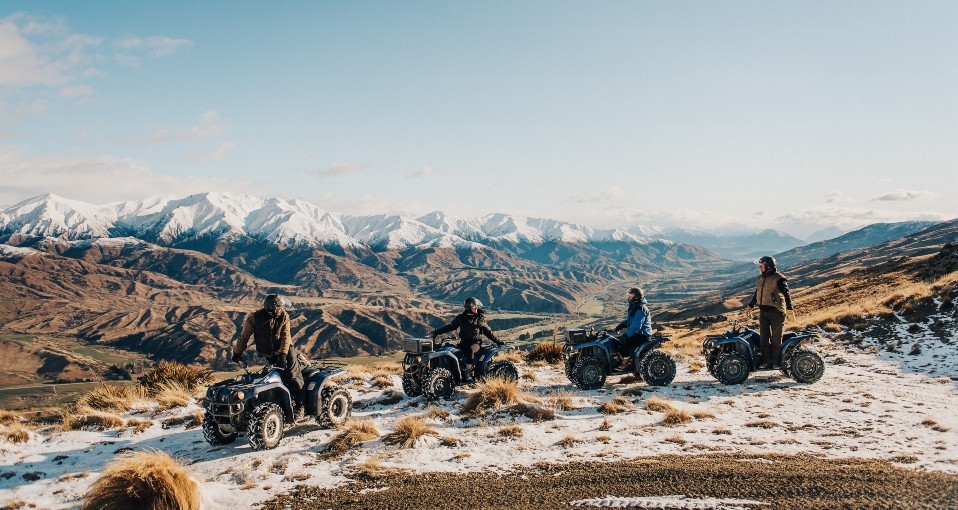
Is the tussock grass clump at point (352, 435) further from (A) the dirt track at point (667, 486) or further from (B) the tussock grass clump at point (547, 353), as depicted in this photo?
(B) the tussock grass clump at point (547, 353)

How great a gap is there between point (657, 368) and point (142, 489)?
34.1ft

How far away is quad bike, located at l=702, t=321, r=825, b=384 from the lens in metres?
11.5

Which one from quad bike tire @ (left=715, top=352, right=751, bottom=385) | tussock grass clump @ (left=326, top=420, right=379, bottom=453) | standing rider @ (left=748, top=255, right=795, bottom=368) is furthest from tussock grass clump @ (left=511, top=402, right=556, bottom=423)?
standing rider @ (left=748, top=255, right=795, bottom=368)

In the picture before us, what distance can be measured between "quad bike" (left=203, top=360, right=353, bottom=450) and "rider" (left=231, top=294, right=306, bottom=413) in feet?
0.48

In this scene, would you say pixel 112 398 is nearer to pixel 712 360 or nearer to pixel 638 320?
pixel 638 320

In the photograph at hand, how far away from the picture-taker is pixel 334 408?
31.8ft

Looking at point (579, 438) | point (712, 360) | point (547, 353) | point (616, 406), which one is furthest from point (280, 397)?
point (547, 353)

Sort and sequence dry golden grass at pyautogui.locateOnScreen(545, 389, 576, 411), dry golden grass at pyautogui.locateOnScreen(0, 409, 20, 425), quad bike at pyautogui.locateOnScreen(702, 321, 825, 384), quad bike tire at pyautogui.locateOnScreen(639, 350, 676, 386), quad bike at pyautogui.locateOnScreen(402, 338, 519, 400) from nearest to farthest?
dry golden grass at pyautogui.locateOnScreen(545, 389, 576, 411) < dry golden grass at pyautogui.locateOnScreen(0, 409, 20, 425) < quad bike at pyautogui.locateOnScreen(402, 338, 519, 400) < quad bike at pyautogui.locateOnScreen(702, 321, 825, 384) < quad bike tire at pyautogui.locateOnScreen(639, 350, 676, 386)

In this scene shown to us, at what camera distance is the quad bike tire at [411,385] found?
1174 cm

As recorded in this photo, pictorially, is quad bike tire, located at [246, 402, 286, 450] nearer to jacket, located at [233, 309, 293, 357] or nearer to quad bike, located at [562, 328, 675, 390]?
jacket, located at [233, 309, 293, 357]

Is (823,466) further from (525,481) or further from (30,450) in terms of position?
(30,450)

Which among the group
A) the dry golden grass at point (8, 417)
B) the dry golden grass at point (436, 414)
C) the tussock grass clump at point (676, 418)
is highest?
the dry golden grass at point (8, 417)

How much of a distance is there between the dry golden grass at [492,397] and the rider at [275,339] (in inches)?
128

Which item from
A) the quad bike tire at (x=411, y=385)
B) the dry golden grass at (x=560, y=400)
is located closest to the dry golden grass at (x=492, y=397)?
the dry golden grass at (x=560, y=400)
